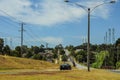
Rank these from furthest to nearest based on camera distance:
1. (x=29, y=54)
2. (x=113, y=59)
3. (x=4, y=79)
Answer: (x=29, y=54) < (x=113, y=59) < (x=4, y=79)

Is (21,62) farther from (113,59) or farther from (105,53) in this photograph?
(113,59)

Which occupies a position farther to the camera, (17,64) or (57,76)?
(17,64)

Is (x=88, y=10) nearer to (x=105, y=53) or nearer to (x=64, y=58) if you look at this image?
(x=105, y=53)

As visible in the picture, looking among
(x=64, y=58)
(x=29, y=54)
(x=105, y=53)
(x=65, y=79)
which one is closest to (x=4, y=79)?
(x=65, y=79)

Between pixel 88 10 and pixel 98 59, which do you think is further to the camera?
pixel 98 59

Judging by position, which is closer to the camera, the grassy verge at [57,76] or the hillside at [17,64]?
the grassy verge at [57,76]

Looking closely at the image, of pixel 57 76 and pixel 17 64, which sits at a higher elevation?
pixel 17 64

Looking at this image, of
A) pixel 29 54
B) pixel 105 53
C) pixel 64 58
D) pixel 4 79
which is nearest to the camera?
pixel 4 79

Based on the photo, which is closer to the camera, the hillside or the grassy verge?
the grassy verge

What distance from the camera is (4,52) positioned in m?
145

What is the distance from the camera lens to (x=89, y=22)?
47.3 metres

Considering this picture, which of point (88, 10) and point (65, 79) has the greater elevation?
point (88, 10)

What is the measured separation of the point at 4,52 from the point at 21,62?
161ft

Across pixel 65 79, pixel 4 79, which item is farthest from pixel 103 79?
pixel 4 79
